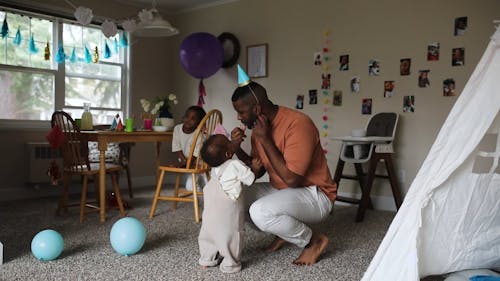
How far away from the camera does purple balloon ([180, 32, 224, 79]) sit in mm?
4656

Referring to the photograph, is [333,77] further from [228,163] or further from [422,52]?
[228,163]

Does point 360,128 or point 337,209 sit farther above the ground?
point 360,128

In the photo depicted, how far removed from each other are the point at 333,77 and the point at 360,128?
0.57m

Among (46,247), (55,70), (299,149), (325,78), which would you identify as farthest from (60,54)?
(299,149)

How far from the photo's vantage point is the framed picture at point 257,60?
15.6 ft

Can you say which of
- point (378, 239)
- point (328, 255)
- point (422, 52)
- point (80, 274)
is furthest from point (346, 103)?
point (80, 274)

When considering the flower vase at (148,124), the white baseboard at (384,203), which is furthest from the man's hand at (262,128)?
the white baseboard at (384,203)

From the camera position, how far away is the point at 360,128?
4.04 m

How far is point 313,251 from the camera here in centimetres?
224

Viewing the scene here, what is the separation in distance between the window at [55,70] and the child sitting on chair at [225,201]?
9.15 feet

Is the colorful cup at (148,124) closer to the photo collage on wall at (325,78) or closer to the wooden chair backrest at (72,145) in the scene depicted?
the wooden chair backrest at (72,145)

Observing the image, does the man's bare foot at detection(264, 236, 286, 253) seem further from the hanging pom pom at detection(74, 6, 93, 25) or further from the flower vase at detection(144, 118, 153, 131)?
the hanging pom pom at detection(74, 6, 93, 25)

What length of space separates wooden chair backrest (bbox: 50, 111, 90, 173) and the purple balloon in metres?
1.75

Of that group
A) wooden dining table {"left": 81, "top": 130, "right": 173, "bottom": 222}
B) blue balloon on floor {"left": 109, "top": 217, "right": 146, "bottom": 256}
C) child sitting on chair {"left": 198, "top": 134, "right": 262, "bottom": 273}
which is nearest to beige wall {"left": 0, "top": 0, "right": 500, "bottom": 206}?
wooden dining table {"left": 81, "top": 130, "right": 173, "bottom": 222}
